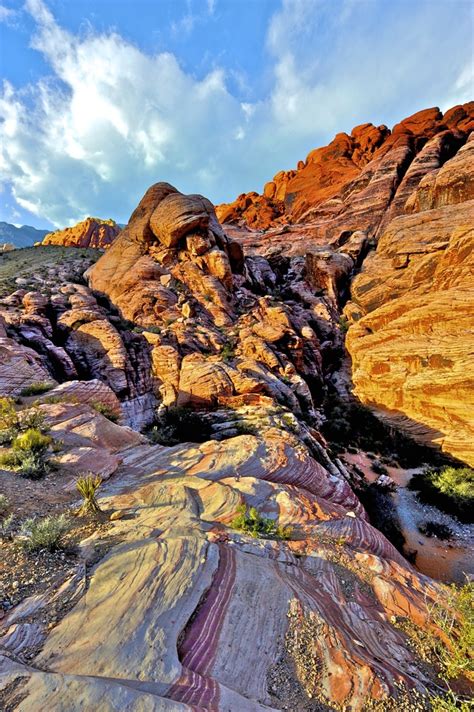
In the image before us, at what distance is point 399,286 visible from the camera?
1270 inches

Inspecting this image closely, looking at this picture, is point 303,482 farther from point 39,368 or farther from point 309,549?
point 39,368

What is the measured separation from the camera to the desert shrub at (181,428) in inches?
577

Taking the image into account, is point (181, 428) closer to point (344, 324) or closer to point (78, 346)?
point (78, 346)

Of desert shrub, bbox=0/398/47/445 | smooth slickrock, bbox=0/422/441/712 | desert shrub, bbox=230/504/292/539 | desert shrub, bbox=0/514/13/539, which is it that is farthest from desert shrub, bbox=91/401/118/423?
desert shrub, bbox=230/504/292/539

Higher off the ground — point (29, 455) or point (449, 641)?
point (29, 455)

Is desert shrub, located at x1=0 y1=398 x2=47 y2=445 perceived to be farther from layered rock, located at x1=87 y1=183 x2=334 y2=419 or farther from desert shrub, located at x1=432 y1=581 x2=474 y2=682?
desert shrub, located at x1=432 y1=581 x2=474 y2=682

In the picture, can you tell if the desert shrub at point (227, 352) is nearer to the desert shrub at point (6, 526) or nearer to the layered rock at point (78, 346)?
the layered rock at point (78, 346)

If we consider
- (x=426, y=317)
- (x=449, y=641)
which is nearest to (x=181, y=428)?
(x=449, y=641)

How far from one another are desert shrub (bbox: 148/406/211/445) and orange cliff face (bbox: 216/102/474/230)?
180ft

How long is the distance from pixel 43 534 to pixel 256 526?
439 cm

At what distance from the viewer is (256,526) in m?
6.63

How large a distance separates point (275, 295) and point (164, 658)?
3918 cm

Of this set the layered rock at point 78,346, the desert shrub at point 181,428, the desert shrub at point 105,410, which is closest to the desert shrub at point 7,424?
the desert shrub at point 105,410

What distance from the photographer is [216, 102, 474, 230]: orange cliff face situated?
56.3 m
